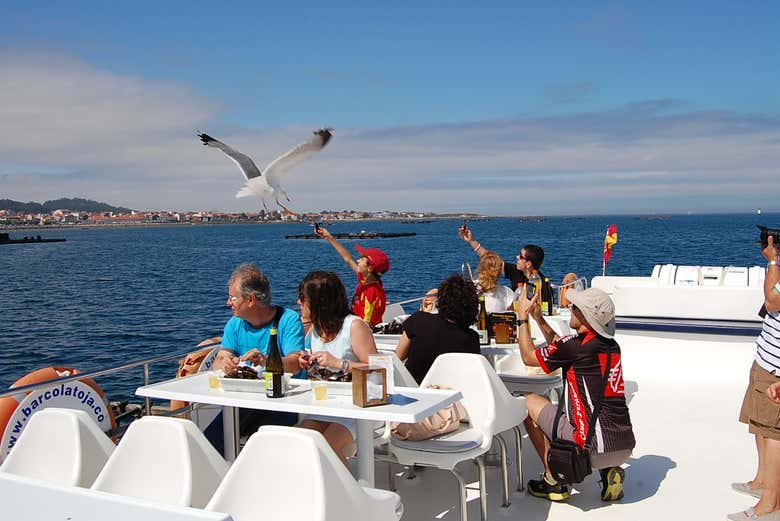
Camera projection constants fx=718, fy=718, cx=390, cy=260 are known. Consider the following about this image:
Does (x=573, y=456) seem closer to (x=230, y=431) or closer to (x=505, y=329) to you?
(x=505, y=329)

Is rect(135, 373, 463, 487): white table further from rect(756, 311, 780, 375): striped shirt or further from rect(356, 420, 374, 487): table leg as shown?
rect(756, 311, 780, 375): striped shirt

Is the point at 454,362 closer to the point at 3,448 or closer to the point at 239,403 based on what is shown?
the point at 239,403

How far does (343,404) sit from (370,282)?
291cm

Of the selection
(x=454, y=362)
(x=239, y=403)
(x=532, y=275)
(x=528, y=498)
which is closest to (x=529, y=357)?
(x=454, y=362)

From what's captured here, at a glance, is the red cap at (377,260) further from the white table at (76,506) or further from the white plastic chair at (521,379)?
the white table at (76,506)

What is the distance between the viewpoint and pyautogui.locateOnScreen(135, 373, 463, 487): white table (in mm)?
2777

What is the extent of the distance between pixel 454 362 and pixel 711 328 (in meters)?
4.98

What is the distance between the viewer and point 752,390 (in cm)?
373

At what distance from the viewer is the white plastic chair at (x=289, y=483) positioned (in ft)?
7.50

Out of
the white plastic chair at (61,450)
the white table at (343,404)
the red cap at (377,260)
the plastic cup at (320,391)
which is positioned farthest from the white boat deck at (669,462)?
the red cap at (377,260)

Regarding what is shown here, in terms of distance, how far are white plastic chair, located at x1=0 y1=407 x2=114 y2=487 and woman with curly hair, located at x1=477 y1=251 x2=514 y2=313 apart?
3547 millimetres

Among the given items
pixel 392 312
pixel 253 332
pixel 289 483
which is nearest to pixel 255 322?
pixel 253 332

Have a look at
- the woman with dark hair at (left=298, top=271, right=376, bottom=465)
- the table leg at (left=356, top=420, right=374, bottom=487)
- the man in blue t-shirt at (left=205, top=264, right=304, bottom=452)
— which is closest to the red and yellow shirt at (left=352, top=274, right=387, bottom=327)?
the man in blue t-shirt at (left=205, top=264, right=304, bottom=452)

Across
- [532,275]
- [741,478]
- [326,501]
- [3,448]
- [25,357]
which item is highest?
[532,275]
